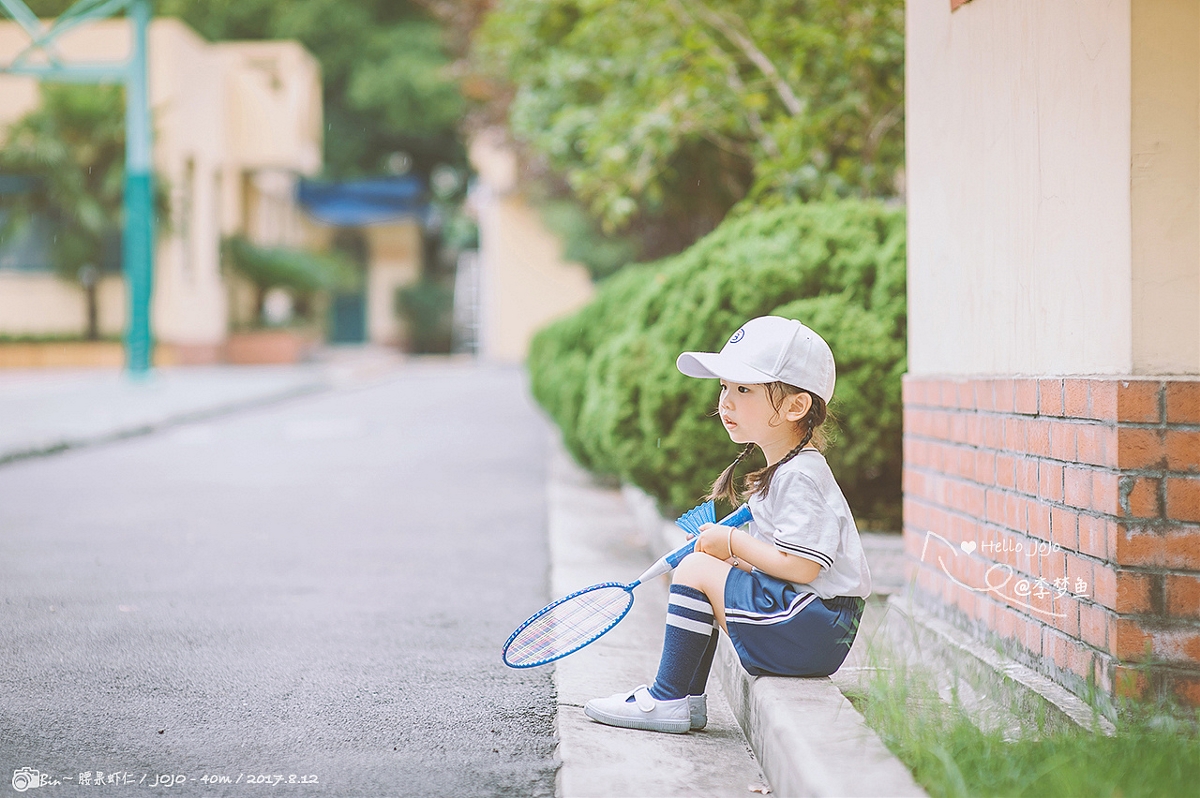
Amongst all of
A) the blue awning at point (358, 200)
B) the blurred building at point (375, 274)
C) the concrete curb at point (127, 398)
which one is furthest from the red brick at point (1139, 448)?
the blurred building at point (375, 274)

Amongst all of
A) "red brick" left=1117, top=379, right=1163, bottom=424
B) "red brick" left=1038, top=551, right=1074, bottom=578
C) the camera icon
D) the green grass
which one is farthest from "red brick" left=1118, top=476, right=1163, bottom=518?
the camera icon

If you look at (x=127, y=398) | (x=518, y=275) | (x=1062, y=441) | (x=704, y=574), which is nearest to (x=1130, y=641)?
(x=1062, y=441)

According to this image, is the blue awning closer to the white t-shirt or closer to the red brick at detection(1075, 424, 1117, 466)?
the white t-shirt

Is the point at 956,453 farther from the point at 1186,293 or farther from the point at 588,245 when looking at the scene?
the point at 588,245

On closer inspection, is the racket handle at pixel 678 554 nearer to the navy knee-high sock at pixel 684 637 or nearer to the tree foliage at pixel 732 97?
the navy knee-high sock at pixel 684 637

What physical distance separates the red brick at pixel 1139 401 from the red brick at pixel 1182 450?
0.06 meters

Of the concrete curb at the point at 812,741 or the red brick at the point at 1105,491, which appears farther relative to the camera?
the red brick at the point at 1105,491

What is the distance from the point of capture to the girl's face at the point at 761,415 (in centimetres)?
333

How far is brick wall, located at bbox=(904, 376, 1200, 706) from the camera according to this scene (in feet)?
9.74

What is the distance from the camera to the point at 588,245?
3098 centimetres

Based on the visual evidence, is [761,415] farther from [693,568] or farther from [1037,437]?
[1037,437]

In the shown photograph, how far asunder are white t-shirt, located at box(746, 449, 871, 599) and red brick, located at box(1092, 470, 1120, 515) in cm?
60

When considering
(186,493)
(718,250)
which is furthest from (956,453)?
(186,493)

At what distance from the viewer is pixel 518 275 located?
111ft
